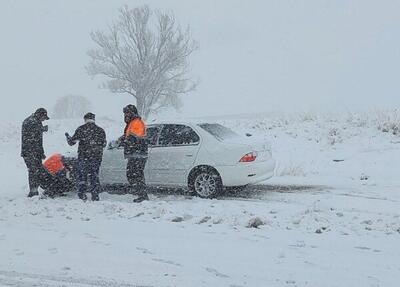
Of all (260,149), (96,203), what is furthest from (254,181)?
(96,203)

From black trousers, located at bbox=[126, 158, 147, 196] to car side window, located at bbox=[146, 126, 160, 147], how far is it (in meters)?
1.17

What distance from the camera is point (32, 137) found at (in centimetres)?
923

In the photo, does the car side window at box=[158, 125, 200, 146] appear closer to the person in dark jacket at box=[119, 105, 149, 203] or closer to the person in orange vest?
the person in dark jacket at box=[119, 105, 149, 203]

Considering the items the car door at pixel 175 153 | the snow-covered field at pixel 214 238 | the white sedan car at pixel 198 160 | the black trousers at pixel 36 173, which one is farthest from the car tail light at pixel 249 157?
the black trousers at pixel 36 173

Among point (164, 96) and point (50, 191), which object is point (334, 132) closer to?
point (50, 191)

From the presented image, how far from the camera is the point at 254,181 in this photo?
9102 mm

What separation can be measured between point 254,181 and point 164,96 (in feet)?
113

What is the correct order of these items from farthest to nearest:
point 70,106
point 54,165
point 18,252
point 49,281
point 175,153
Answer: point 70,106
point 54,165
point 175,153
point 18,252
point 49,281

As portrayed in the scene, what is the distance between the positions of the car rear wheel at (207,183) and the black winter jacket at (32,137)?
3133 millimetres

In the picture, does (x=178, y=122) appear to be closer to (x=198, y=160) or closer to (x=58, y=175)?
(x=198, y=160)

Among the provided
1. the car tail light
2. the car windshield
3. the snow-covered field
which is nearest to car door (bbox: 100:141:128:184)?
the snow-covered field

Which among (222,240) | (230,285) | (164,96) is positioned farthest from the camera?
(164,96)

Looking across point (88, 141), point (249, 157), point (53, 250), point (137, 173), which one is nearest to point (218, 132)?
point (249, 157)

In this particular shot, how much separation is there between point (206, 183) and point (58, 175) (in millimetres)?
3016
